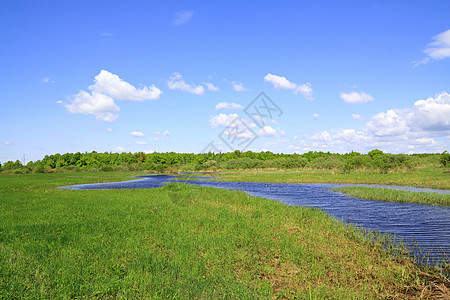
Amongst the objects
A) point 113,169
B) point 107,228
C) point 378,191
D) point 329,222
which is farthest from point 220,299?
point 113,169

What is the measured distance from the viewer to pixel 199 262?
9.62 m

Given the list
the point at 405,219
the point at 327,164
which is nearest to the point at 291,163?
the point at 327,164

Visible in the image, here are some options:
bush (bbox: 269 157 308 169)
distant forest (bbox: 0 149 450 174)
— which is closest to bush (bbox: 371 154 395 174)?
distant forest (bbox: 0 149 450 174)

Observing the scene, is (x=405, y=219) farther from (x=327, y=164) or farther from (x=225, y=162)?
(x=225, y=162)

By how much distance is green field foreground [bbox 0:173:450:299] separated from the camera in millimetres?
7801

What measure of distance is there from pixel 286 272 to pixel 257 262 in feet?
3.59

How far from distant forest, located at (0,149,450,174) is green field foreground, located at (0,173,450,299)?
57676 millimetres

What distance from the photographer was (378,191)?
Answer: 105ft

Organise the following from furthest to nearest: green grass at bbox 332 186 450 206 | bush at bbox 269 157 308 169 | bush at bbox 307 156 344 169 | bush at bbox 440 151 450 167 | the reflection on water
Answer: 1. bush at bbox 269 157 308 169
2. bush at bbox 307 156 344 169
3. bush at bbox 440 151 450 167
4. green grass at bbox 332 186 450 206
5. the reflection on water

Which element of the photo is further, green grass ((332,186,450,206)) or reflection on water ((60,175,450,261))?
green grass ((332,186,450,206))

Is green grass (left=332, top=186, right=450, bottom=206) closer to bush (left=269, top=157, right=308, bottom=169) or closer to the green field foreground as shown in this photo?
the green field foreground

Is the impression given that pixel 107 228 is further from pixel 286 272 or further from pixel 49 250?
pixel 286 272

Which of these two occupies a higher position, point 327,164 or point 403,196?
point 327,164

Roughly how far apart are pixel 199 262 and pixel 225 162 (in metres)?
113
